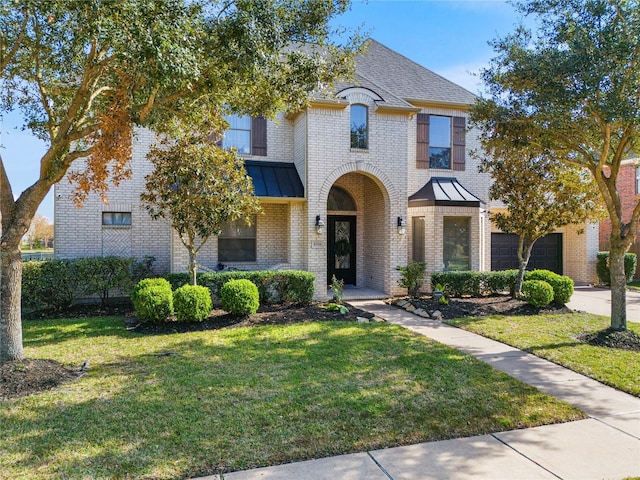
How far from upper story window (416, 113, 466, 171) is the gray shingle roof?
70 cm

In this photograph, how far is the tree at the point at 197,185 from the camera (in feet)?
28.2

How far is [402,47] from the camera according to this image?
53.8ft

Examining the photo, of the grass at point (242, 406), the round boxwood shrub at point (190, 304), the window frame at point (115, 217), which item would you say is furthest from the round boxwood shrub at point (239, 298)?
the window frame at point (115, 217)

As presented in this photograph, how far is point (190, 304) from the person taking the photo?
8.40 metres

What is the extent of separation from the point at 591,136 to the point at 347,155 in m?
6.33

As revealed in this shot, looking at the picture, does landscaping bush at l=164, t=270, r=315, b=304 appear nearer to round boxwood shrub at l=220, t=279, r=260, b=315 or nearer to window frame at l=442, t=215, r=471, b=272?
round boxwood shrub at l=220, t=279, r=260, b=315

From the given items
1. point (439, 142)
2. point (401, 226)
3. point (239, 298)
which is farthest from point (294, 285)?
point (439, 142)

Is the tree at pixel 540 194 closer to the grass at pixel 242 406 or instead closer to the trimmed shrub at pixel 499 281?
the trimmed shrub at pixel 499 281

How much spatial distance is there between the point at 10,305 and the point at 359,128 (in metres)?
9.87

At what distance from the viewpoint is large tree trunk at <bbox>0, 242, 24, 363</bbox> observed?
5.55 metres

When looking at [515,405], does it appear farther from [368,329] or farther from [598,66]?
[598,66]

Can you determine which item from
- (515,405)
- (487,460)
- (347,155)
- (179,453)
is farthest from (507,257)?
(179,453)

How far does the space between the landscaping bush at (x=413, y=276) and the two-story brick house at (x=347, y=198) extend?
80 cm

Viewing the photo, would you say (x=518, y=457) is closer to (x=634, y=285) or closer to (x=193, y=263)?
(x=193, y=263)
